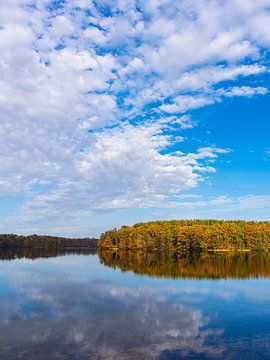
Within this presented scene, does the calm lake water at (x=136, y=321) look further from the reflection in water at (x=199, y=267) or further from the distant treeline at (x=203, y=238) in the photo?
the distant treeline at (x=203, y=238)

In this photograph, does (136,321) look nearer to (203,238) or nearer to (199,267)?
(199,267)

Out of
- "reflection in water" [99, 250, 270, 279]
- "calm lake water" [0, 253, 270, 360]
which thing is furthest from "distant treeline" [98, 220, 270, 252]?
"calm lake water" [0, 253, 270, 360]

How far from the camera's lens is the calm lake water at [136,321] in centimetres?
1368

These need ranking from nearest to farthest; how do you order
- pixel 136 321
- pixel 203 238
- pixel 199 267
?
pixel 136 321
pixel 199 267
pixel 203 238

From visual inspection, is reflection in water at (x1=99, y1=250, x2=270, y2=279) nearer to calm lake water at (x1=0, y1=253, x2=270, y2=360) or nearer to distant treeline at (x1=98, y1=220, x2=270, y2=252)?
calm lake water at (x1=0, y1=253, x2=270, y2=360)

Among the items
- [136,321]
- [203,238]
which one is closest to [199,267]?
[136,321]

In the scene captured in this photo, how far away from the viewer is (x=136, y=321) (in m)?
18.5

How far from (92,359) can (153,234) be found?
115 m

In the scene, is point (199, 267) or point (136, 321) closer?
point (136, 321)

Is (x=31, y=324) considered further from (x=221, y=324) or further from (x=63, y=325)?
(x=221, y=324)

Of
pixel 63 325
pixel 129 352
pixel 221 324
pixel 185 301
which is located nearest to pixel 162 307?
pixel 185 301

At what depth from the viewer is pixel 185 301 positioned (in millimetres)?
24484

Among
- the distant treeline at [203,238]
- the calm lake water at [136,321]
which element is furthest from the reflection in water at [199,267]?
the distant treeline at [203,238]

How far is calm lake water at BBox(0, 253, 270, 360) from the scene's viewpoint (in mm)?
13680
